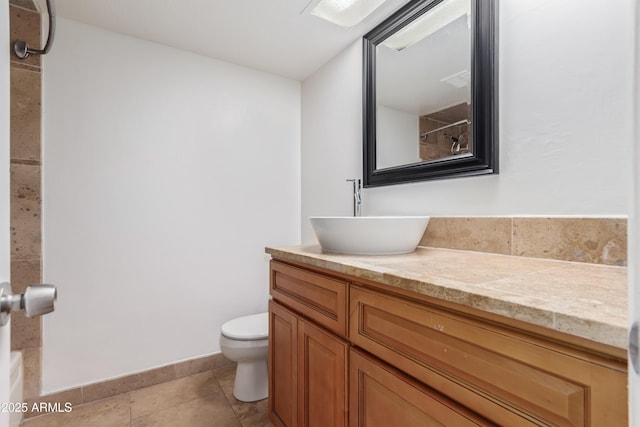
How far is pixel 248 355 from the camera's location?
64.9 inches

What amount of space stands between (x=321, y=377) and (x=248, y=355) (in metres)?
0.73

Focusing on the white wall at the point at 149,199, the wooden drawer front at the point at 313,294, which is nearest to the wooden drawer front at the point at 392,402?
the wooden drawer front at the point at 313,294

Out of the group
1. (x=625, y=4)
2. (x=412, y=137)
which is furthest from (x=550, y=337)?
(x=412, y=137)

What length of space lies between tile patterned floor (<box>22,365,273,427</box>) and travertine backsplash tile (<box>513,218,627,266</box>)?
141 centimetres

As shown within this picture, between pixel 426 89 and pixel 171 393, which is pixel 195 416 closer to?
pixel 171 393

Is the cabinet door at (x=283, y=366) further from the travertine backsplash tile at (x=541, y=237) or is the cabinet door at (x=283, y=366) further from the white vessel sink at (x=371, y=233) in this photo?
the travertine backsplash tile at (x=541, y=237)

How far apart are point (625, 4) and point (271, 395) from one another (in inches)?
74.1

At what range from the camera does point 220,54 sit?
2.03 metres

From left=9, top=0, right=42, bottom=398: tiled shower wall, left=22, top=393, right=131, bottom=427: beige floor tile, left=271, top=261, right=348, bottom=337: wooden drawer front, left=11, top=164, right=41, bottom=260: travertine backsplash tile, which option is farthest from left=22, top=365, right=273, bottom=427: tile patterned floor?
left=11, top=164, right=41, bottom=260: travertine backsplash tile

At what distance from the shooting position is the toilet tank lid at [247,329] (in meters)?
1.66

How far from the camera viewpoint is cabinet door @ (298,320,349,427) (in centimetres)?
96

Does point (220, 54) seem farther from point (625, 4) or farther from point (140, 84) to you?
point (625, 4)

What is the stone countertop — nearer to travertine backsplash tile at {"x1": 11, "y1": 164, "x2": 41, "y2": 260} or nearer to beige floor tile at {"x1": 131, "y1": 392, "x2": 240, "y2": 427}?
beige floor tile at {"x1": 131, "y1": 392, "x2": 240, "y2": 427}

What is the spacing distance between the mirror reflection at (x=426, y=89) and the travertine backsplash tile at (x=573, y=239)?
0.37 metres
